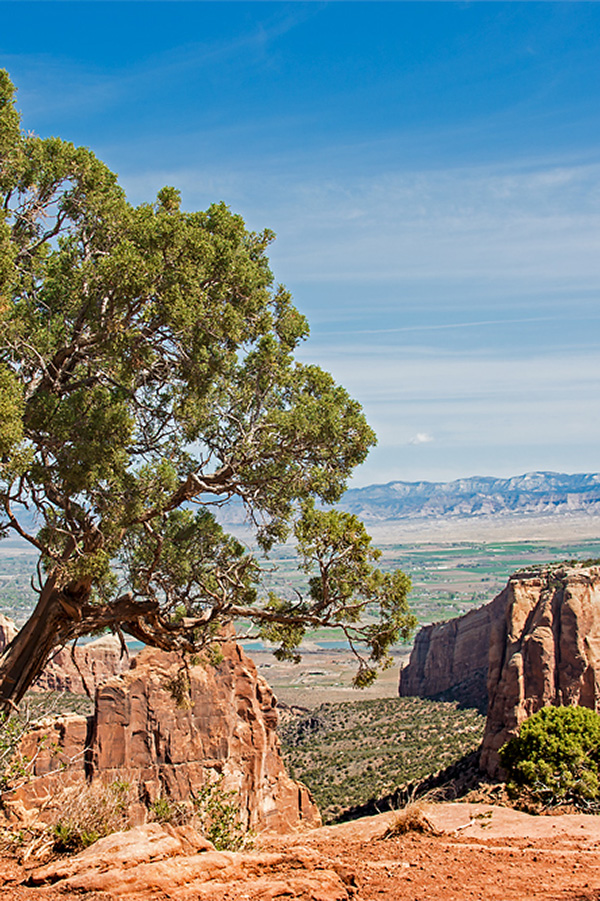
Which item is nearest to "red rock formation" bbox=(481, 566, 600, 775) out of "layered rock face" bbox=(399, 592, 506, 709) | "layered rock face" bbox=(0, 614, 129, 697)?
"layered rock face" bbox=(399, 592, 506, 709)

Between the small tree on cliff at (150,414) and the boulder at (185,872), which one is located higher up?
the small tree on cliff at (150,414)

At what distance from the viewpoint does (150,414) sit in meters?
15.3

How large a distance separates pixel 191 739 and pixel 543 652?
24.1m

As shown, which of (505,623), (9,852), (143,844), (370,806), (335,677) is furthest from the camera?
(335,677)

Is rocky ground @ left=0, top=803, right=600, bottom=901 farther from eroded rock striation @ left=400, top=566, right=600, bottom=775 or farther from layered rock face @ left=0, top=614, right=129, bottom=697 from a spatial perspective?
layered rock face @ left=0, top=614, right=129, bottom=697

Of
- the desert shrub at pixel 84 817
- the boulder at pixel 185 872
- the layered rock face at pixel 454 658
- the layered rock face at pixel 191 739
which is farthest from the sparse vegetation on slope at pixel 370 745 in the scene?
the boulder at pixel 185 872

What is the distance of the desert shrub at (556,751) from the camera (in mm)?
22969

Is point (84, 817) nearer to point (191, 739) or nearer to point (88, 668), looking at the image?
point (191, 739)

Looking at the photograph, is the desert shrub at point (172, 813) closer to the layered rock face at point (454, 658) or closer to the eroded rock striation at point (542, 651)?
the eroded rock striation at point (542, 651)

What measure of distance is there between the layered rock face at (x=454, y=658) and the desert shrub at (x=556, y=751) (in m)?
50.2

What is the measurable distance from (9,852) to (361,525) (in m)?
7.69

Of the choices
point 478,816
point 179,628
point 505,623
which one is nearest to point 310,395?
point 179,628

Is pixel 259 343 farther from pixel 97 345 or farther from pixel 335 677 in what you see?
pixel 335 677

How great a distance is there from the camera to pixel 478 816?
45.3ft
